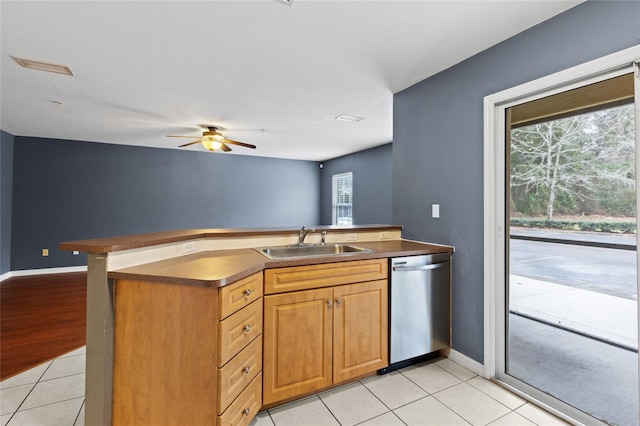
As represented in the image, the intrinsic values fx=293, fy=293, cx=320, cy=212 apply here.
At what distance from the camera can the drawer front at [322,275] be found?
1.80 m

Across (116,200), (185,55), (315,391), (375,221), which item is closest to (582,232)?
(315,391)

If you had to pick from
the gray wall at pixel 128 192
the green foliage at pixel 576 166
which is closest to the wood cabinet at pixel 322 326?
the green foliage at pixel 576 166

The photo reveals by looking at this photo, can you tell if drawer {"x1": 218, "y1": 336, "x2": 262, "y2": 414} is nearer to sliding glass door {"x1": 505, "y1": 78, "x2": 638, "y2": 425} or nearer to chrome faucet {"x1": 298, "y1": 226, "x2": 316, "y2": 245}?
chrome faucet {"x1": 298, "y1": 226, "x2": 316, "y2": 245}

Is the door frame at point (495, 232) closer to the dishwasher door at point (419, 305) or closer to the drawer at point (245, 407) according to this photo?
the dishwasher door at point (419, 305)

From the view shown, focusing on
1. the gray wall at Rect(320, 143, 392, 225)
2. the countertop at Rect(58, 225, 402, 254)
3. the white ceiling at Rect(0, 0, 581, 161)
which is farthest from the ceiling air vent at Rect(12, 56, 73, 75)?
the gray wall at Rect(320, 143, 392, 225)

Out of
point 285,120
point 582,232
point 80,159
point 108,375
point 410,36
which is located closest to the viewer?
point 108,375

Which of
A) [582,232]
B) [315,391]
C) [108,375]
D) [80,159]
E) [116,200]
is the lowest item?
[315,391]

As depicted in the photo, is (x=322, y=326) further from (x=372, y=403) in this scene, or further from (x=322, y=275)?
(x=372, y=403)

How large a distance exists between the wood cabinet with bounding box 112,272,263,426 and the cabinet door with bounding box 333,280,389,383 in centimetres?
71

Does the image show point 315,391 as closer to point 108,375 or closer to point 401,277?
point 401,277

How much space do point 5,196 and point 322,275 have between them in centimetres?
619

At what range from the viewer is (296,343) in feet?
6.07

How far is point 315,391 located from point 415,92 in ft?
9.07

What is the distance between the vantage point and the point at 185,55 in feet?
7.95
